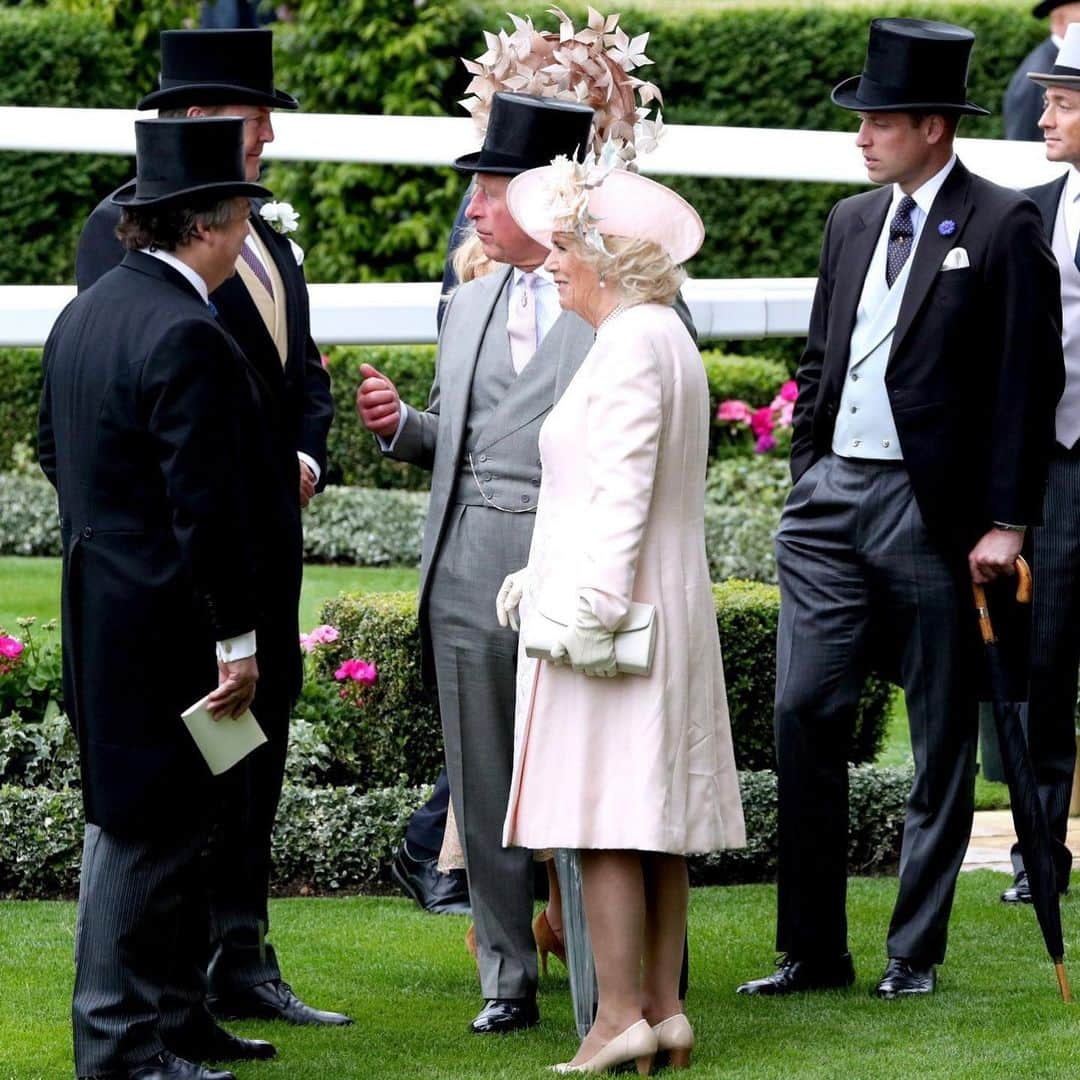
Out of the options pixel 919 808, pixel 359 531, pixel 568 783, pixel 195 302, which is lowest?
pixel 359 531

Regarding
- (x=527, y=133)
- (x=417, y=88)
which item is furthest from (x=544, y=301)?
(x=417, y=88)

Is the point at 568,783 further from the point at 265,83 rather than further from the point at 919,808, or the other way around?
the point at 265,83

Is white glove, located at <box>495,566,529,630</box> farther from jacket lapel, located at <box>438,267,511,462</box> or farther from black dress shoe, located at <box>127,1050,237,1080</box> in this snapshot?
black dress shoe, located at <box>127,1050,237,1080</box>

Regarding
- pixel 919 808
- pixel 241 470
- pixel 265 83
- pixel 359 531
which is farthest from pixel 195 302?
pixel 359 531

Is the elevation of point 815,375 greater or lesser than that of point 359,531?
greater

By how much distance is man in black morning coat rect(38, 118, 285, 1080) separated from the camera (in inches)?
165

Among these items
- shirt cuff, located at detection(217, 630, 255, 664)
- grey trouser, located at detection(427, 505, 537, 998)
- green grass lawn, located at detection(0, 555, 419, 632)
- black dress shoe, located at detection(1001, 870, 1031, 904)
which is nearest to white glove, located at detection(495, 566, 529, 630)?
grey trouser, located at detection(427, 505, 537, 998)

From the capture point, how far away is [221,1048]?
187 inches

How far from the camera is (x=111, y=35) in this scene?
48.5 feet

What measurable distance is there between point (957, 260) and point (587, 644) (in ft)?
4.92

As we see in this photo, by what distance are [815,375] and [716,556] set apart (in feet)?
17.2

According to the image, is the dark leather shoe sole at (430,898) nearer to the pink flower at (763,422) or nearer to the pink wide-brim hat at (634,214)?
the pink wide-brim hat at (634,214)

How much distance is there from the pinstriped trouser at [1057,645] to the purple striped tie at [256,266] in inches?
90.1

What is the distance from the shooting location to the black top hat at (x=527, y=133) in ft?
16.5
